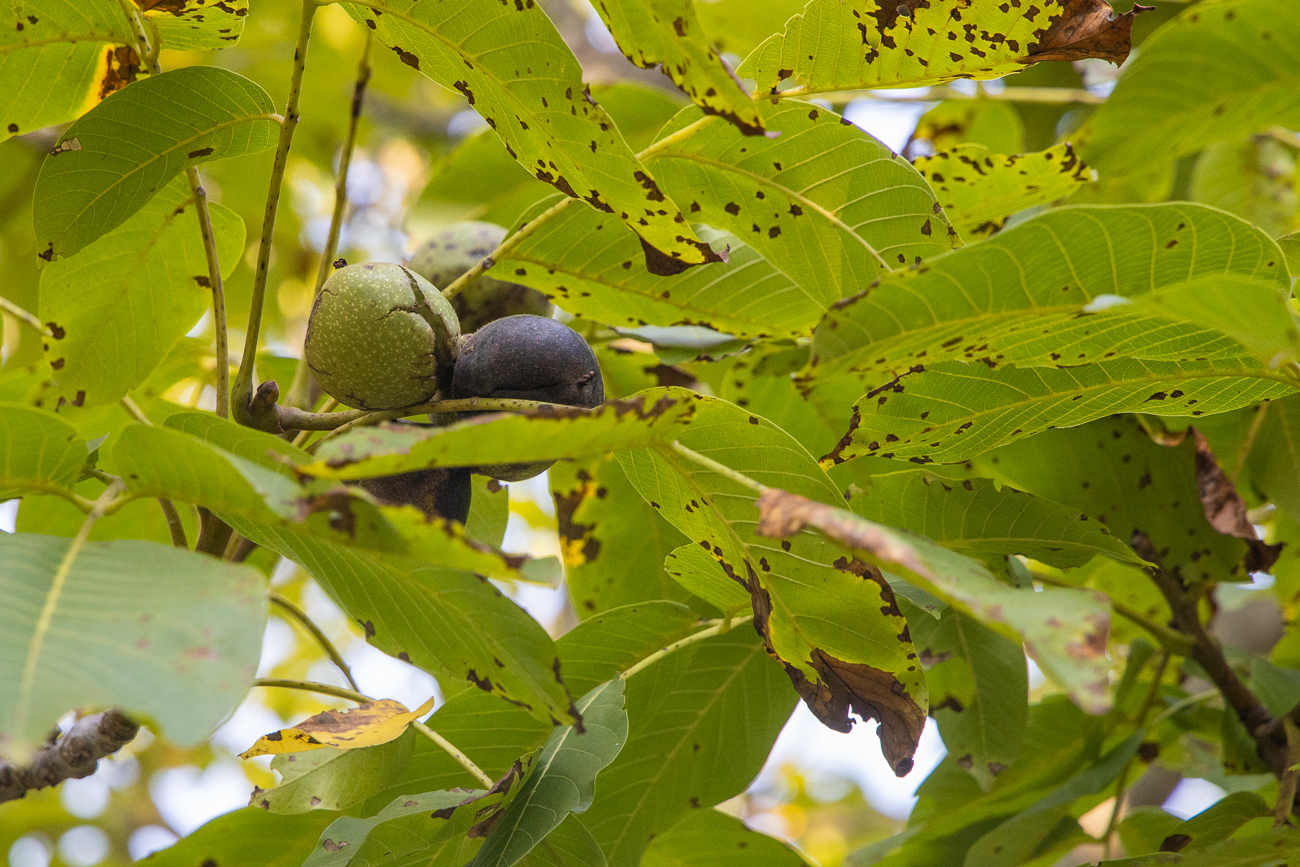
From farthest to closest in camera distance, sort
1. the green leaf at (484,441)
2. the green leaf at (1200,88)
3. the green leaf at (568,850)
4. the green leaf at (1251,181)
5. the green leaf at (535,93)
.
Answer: the green leaf at (1251,181)
the green leaf at (1200,88)
the green leaf at (568,850)
the green leaf at (535,93)
the green leaf at (484,441)

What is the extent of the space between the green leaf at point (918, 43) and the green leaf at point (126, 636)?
663 millimetres

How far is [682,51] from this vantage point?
0.71 meters

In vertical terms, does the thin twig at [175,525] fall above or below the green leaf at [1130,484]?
below

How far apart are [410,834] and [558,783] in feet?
0.49

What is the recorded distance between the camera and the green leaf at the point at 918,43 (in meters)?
0.85

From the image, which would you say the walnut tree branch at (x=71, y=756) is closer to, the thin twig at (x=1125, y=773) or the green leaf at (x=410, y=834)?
the green leaf at (x=410, y=834)

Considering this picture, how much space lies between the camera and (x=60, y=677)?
50 cm

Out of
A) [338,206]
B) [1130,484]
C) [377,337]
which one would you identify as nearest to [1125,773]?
[1130,484]

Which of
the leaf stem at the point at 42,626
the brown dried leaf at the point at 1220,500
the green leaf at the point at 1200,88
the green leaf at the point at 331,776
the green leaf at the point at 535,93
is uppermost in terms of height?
the green leaf at the point at 1200,88

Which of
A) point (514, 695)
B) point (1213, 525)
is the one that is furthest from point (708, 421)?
point (1213, 525)

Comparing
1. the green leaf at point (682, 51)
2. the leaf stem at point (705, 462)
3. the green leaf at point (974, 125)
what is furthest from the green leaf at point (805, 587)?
the green leaf at point (974, 125)

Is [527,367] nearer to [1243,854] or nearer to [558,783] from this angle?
[558,783]

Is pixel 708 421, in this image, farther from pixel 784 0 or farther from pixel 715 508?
pixel 784 0

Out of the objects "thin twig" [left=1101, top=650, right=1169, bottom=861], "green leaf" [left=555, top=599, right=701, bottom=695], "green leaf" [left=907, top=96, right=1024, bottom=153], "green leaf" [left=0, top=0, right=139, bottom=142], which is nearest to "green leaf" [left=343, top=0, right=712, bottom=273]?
"green leaf" [left=0, top=0, right=139, bottom=142]
